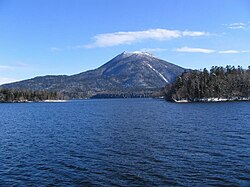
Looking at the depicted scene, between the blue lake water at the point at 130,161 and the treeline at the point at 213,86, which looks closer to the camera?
the blue lake water at the point at 130,161

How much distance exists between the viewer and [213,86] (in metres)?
177

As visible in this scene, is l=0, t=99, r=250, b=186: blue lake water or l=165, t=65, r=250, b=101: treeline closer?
l=0, t=99, r=250, b=186: blue lake water

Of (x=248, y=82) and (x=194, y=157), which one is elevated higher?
(x=248, y=82)

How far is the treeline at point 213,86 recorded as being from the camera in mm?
179125

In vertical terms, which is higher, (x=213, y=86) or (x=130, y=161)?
(x=213, y=86)

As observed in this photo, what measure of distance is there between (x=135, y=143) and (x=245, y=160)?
16673mm

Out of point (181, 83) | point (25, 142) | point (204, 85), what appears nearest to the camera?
point (25, 142)

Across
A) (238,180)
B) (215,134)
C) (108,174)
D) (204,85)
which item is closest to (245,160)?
(238,180)

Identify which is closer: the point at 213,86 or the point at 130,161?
the point at 130,161

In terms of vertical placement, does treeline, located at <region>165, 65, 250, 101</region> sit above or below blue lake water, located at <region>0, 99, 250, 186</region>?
above

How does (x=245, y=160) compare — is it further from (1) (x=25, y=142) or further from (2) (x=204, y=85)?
(2) (x=204, y=85)

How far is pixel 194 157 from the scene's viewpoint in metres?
34.1

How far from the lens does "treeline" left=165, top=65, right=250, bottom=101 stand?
179 m

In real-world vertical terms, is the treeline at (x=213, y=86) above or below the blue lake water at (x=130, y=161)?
above
